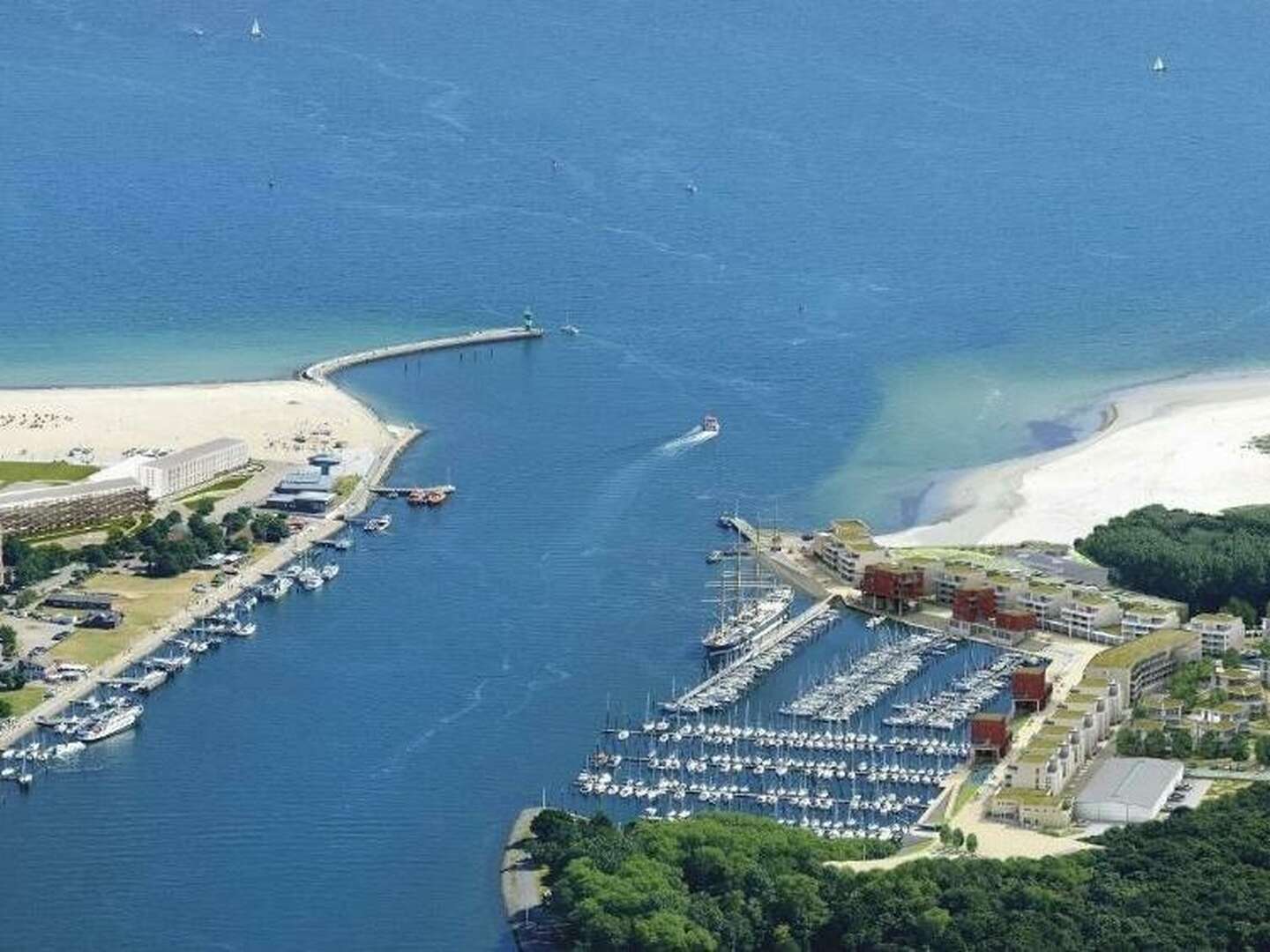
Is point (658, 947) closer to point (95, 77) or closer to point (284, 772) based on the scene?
point (284, 772)

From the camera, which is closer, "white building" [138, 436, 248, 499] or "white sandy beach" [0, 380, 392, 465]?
"white building" [138, 436, 248, 499]

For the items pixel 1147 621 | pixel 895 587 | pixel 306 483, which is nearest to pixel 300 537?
pixel 306 483

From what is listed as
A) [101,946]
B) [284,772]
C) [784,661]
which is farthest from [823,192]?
[101,946]

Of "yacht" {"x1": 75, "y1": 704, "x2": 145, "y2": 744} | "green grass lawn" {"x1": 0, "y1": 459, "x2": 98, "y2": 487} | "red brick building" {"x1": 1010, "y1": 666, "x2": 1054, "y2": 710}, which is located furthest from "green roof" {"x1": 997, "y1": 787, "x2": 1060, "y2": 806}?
"green grass lawn" {"x1": 0, "y1": 459, "x2": 98, "y2": 487}

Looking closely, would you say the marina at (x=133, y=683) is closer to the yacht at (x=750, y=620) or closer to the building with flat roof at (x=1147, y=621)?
the yacht at (x=750, y=620)

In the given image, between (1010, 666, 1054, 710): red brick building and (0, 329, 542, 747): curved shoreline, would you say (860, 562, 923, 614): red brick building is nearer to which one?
(1010, 666, 1054, 710): red brick building

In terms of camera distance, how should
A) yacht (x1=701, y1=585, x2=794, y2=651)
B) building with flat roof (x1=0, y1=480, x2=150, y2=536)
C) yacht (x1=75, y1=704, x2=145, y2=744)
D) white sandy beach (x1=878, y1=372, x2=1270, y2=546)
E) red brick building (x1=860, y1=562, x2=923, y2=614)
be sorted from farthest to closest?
1. white sandy beach (x1=878, y1=372, x2=1270, y2=546)
2. building with flat roof (x1=0, y1=480, x2=150, y2=536)
3. red brick building (x1=860, y1=562, x2=923, y2=614)
4. yacht (x1=701, y1=585, x2=794, y2=651)
5. yacht (x1=75, y1=704, x2=145, y2=744)

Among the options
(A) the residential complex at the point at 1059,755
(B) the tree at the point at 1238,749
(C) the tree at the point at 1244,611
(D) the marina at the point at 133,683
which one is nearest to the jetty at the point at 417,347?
(D) the marina at the point at 133,683

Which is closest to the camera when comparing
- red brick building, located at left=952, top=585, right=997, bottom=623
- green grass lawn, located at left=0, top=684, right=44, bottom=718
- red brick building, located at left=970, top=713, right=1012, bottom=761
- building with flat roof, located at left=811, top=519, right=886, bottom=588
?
red brick building, located at left=970, top=713, right=1012, bottom=761
